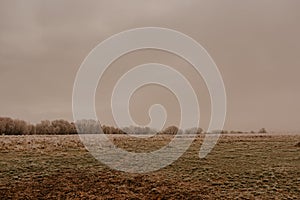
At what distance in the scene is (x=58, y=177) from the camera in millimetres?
26688

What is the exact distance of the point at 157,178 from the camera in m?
26.5

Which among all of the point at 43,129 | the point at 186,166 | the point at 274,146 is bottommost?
the point at 186,166

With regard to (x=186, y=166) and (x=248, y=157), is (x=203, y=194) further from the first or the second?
(x=248, y=157)

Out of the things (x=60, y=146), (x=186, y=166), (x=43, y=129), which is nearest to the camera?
(x=186, y=166)

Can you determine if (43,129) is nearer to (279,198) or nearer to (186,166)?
(186,166)

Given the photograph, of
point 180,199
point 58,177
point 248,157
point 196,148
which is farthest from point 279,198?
point 196,148

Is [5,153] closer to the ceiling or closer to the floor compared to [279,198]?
closer to the ceiling

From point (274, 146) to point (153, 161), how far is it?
56.1ft

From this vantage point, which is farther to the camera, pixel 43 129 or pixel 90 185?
pixel 43 129

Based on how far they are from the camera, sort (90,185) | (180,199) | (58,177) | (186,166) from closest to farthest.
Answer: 1. (180,199)
2. (90,185)
3. (58,177)
4. (186,166)

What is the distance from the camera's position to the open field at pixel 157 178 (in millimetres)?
23266

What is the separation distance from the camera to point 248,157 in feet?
111

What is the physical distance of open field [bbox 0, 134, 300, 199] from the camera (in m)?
23.3

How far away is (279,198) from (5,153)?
25.1m
